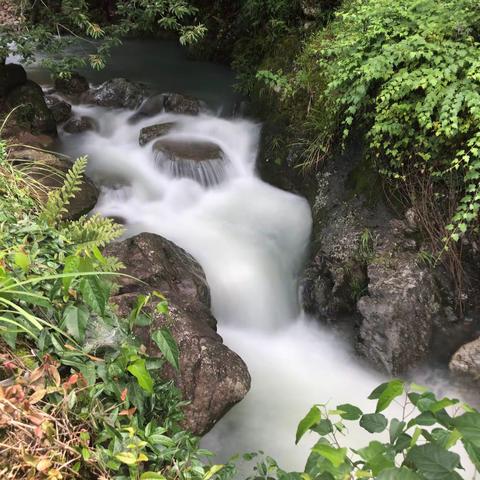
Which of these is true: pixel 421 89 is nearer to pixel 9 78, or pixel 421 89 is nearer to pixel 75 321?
pixel 75 321

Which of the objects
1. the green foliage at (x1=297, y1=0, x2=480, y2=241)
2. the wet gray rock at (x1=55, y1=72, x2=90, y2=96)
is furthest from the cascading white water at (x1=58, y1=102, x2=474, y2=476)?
the green foliage at (x1=297, y1=0, x2=480, y2=241)

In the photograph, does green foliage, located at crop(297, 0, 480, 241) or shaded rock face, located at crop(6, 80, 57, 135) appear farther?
shaded rock face, located at crop(6, 80, 57, 135)

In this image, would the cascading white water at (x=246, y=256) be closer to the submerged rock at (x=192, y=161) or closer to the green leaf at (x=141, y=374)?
the submerged rock at (x=192, y=161)

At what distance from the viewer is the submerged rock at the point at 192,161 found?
21.6 ft

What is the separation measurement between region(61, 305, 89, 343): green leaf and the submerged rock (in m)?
4.68

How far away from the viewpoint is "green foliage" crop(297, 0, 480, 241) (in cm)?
404

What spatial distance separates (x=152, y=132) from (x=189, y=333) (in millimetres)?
4326

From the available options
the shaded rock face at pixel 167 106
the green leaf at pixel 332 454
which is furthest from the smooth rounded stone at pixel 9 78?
the green leaf at pixel 332 454

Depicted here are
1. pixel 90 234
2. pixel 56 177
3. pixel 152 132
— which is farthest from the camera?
pixel 152 132

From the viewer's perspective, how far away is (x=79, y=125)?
7598 mm

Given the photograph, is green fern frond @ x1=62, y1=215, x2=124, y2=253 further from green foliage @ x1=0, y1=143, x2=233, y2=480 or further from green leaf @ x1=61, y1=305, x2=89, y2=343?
green leaf @ x1=61, y1=305, x2=89, y2=343

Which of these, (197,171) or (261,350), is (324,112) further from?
(261,350)

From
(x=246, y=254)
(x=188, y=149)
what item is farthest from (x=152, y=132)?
(x=246, y=254)

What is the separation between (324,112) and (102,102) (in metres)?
4.53
